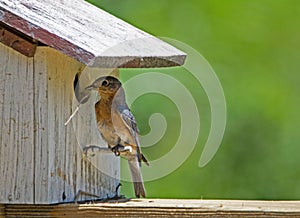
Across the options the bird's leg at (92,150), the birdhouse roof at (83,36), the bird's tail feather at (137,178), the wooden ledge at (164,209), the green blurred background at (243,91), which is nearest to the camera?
the wooden ledge at (164,209)

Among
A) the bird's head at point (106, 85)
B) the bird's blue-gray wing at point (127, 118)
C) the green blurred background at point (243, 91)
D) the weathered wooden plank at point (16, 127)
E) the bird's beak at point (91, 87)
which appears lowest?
the weathered wooden plank at point (16, 127)

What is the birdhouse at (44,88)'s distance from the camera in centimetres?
312

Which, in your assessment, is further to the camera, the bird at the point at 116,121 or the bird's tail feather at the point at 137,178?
the bird's tail feather at the point at 137,178

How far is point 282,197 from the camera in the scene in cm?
717

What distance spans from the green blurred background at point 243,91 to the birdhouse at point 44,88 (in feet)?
11.1

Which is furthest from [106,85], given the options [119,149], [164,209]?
[164,209]

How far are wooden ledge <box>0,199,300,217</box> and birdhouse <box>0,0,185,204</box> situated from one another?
0.05 m

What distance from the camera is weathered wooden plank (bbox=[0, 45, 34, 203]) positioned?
3.21 m

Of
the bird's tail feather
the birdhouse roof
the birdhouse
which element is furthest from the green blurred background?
the birdhouse

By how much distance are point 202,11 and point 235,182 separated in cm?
134

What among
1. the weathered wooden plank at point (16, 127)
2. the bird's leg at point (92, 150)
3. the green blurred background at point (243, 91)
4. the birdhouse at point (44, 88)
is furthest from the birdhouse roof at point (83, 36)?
the green blurred background at point (243, 91)

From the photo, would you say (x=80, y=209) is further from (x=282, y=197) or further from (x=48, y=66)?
(x=282, y=197)

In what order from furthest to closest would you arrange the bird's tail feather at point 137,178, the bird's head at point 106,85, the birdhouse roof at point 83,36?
the bird's tail feather at point 137,178 < the bird's head at point 106,85 < the birdhouse roof at point 83,36

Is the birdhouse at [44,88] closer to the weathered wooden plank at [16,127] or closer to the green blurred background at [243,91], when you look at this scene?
the weathered wooden plank at [16,127]
